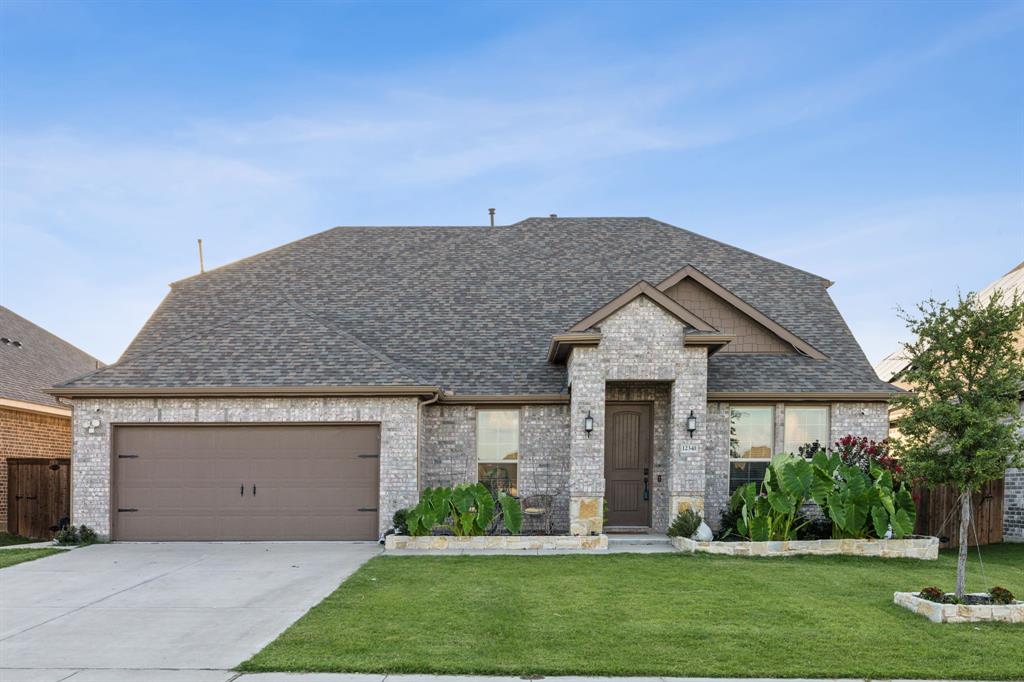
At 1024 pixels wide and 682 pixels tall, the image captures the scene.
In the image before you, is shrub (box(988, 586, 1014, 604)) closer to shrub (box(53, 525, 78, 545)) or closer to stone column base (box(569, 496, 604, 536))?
stone column base (box(569, 496, 604, 536))

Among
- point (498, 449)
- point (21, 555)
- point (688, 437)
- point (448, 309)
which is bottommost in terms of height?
point (21, 555)

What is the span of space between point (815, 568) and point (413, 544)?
643cm

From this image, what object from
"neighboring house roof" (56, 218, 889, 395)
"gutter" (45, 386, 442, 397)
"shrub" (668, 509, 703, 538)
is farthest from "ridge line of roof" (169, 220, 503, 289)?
"shrub" (668, 509, 703, 538)

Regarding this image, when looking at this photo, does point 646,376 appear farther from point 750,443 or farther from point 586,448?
point 750,443

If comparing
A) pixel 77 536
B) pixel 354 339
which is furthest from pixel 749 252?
pixel 77 536

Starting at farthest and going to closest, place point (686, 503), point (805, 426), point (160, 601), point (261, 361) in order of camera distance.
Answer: point (805, 426) → point (261, 361) → point (686, 503) → point (160, 601)

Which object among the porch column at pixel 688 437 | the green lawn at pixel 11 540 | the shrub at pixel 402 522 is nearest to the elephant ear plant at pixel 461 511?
the shrub at pixel 402 522

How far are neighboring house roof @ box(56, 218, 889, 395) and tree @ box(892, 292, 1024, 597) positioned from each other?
5662mm

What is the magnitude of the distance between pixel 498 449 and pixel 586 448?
2.18 metres

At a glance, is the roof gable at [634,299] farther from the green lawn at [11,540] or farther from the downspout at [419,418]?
the green lawn at [11,540]

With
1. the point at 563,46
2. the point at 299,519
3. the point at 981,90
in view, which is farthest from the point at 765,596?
the point at 981,90

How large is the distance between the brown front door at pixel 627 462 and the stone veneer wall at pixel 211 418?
389 centimetres

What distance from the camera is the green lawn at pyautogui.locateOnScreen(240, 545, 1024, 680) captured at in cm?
618

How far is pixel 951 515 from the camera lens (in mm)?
13641
